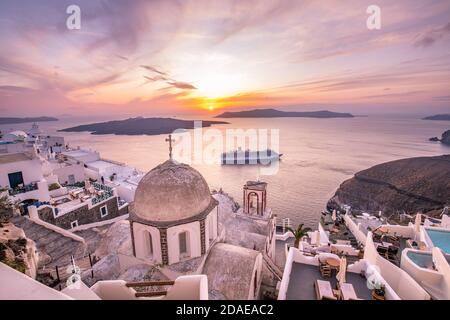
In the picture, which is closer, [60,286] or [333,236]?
[60,286]

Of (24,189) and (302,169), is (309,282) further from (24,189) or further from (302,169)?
(302,169)

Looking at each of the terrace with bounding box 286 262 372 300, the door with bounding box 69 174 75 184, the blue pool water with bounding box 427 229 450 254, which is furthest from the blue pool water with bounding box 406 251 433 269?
the door with bounding box 69 174 75 184

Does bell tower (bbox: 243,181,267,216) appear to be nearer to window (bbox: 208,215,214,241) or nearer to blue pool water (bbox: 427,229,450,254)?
window (bbox: 208,215,214,241)

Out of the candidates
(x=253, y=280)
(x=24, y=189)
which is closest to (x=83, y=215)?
(x=24, y=189)

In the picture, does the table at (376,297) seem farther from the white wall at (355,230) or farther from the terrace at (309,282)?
the white wall at (355,230)

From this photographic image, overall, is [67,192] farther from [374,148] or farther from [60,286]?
[374,148]
